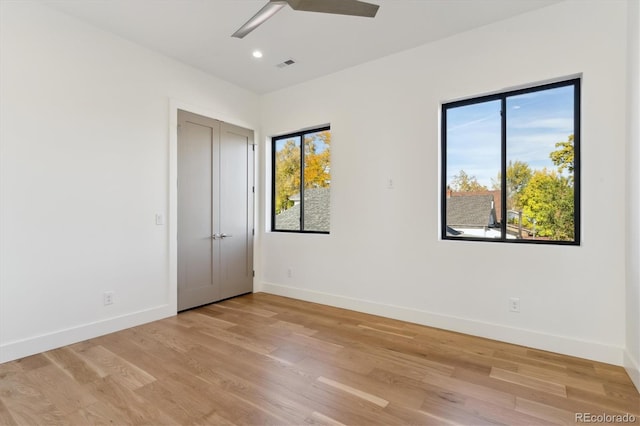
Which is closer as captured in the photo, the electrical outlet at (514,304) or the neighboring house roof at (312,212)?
the electrical outlet at (514,304)

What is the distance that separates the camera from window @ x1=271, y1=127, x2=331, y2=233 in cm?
439

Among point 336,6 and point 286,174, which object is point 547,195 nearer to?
point 336,6

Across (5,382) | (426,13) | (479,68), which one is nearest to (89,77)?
(5,382)

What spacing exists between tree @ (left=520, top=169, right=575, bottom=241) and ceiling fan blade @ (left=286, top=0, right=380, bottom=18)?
2112mm

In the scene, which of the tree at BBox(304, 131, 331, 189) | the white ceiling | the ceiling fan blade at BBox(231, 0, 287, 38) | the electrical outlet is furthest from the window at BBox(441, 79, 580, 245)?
the ceiling fan blade at BBox(231, 0, 287, 38)

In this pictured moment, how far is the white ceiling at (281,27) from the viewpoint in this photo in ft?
9.14

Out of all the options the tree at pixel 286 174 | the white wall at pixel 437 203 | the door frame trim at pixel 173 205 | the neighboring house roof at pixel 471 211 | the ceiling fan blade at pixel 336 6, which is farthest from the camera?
the tree at pixel 286 174

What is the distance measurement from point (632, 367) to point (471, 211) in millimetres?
1653

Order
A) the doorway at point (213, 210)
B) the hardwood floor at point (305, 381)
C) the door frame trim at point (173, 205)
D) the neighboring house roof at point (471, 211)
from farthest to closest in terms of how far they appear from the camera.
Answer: the doorway at point (213, 210) < the door frame trim at point (173, 205) < the neighboring house roof at point (471, 211) < the hardwood floor at point (305, 381)

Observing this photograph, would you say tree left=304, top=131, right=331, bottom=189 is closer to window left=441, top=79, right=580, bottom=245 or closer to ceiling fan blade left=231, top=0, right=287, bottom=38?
window left=441, top=79, right=580, bottom=245

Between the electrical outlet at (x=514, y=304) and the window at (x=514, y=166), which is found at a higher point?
the window at (x=514, y=166)

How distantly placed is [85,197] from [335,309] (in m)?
2.95

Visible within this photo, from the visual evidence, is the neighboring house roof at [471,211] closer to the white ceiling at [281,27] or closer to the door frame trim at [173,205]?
Result: the white ceiling at [281,27]

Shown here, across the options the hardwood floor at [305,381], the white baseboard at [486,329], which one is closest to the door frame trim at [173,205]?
the hardwood floor at [305,381]
